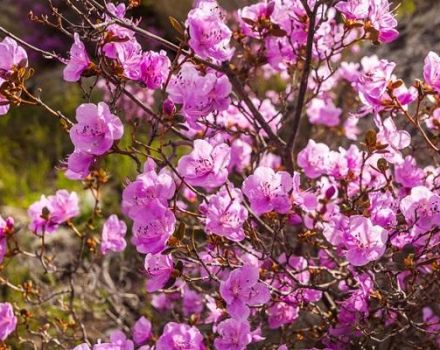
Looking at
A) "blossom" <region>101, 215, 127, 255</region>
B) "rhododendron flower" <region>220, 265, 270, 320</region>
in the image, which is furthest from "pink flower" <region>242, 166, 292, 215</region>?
"blossom" <region>101, 215, 127, 255</region>

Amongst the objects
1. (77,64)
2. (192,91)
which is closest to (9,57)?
(77,64)

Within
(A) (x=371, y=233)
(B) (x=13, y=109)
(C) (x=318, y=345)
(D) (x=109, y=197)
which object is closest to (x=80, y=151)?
(A) (x=371, y=233)

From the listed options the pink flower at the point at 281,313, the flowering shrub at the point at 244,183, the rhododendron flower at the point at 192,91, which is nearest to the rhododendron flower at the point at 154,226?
the flowering shrub at the point at 244,183

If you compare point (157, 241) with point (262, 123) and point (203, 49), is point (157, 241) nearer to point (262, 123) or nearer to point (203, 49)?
point (203, 49)

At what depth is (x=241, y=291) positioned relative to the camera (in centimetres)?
159

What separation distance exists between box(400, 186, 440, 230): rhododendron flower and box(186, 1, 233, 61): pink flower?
0.56m

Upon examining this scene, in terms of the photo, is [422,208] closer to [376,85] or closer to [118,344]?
[376,85]

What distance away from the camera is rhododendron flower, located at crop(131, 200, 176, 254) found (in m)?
1.54

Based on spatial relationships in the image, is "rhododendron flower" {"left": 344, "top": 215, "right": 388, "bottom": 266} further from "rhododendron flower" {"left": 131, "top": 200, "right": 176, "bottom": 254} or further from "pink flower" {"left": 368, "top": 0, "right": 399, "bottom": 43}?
"pink flower" {"left": 368, "top": 0, "right": 399, "bottom": 43}

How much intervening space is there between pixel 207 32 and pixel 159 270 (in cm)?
56

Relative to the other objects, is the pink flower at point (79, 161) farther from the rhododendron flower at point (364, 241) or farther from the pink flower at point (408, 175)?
the pink flower at point (408, 175)

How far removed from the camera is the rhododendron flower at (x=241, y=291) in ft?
5.20

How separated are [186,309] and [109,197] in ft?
7.16

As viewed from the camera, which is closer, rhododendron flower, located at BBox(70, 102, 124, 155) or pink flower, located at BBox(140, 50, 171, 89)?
rhododendron flower, located at BBox(70, 102, 124, 155)
